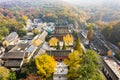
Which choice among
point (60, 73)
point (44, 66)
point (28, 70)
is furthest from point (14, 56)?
point (60, 73)

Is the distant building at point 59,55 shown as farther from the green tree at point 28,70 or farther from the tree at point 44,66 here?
the green tree at point 28,70

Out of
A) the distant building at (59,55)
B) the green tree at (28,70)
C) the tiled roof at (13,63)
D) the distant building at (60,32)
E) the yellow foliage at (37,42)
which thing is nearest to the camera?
the green tree at (28,70)

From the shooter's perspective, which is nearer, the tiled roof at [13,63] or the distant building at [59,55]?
the tiled roof at [13,63]

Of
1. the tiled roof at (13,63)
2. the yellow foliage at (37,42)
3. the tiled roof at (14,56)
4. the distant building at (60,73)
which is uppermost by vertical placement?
the tiled roof at (14,56)

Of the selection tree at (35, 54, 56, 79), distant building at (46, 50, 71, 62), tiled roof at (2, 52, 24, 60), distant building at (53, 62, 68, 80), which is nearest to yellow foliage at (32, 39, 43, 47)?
distant building at (46, 50, 71, 62)

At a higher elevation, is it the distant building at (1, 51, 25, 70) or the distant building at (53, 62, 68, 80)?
the distant building at (1, 51, 25, 70)

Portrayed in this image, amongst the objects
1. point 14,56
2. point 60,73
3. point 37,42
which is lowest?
point 37,42

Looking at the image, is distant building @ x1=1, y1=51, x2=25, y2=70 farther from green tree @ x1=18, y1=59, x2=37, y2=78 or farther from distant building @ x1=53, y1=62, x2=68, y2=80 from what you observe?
distant building @ x1=53, y1=62, x2=68, y2=80

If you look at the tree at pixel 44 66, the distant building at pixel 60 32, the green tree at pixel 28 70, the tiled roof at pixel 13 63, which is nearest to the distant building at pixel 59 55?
the tiled roof at pixel 13 63

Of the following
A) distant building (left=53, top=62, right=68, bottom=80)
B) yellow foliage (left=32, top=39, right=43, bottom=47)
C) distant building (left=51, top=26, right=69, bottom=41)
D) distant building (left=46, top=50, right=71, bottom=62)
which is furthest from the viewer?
distant building (left=51, top=26, right=69, bottom=41)

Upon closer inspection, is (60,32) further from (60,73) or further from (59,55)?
(60,73)

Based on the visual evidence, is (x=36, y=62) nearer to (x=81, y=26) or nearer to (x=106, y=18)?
(x=81, y=26)
